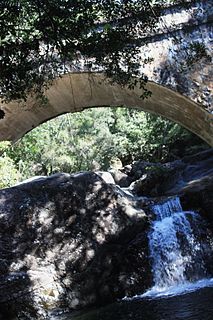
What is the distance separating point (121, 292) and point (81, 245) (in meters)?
1.08

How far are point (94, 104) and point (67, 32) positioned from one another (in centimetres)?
617

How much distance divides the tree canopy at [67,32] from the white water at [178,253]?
14.7ft

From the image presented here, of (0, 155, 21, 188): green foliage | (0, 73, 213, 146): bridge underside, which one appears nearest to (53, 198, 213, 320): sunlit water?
(0, 73, 213, 146): bridge underside

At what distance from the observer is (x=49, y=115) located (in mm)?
10109

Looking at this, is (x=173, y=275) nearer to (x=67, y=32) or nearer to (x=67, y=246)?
(x=67, y=246)

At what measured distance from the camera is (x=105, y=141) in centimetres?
2262

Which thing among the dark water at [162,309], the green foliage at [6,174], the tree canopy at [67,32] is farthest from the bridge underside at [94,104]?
the tree canopy at [67,32]

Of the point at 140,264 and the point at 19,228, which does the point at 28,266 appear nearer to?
the point at 19,228

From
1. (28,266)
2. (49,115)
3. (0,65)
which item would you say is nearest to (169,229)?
(28,266)

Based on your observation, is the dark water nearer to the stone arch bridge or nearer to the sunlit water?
the sunlit water

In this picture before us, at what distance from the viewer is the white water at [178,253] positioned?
7.85m

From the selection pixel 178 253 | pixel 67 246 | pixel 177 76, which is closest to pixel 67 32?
pixel 177 76

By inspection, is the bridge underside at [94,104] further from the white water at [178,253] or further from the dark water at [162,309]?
the dark water at [162,309]

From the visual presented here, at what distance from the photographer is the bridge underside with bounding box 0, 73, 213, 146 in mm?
8250
